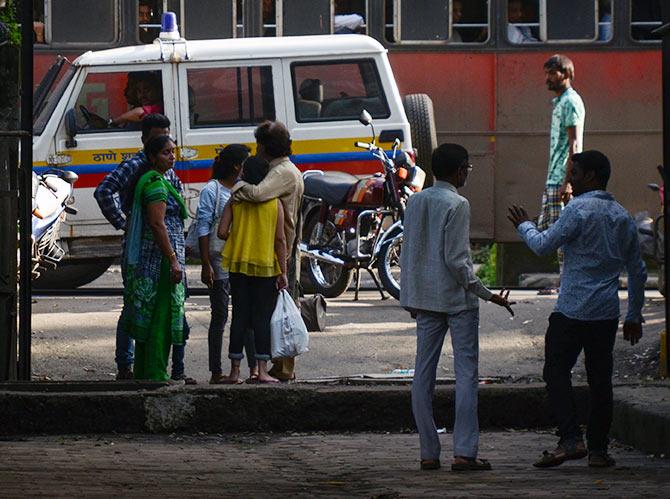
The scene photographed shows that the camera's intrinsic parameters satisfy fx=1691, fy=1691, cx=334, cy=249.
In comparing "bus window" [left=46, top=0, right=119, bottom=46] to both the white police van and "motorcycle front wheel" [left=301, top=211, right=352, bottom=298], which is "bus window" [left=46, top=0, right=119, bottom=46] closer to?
the white police van

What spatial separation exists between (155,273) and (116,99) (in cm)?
610

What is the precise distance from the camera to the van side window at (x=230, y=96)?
15.5 meters

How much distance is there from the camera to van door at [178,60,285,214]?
50.4 ft

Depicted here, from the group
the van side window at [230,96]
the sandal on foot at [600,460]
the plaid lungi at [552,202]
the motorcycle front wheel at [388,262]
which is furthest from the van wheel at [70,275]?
the sandal on foot at [600,460]

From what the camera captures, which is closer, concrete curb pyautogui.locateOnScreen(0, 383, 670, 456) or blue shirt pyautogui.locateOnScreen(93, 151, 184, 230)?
concrete curb pyautogui.locateOnScreen(0, 383, 670, 456)

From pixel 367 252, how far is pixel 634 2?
520 cm

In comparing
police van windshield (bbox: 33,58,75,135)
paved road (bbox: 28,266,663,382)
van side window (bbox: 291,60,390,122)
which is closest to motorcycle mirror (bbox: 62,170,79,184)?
paved road (bbox: 28,266,663,382)

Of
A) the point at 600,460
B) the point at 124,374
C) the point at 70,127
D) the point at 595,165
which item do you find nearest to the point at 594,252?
the point at 595,165

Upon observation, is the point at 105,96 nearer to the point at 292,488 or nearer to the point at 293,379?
the point at 293,379

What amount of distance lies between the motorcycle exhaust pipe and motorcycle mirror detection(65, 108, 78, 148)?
243 cm

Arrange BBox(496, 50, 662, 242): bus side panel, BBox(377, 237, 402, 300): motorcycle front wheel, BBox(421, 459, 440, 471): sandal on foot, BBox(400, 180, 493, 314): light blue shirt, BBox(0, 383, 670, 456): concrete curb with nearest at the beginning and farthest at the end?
BBox(400, 180, 493, 314): light blue shirt → BBox(421, 459, 440, 471): sandal on foot → BBox(0, 383, 670, 456): concrete curb → BBox(377, 237, 402, 300): motorcycle front wheel → BBox(496, 50, 662, 242): bus side panel

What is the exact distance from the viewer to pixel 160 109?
50.7 ft

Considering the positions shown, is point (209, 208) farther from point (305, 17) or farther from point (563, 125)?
point (305, 17)

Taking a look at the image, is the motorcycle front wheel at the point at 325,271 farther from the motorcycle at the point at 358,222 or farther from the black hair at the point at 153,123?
the black hair at the point at 153,123
